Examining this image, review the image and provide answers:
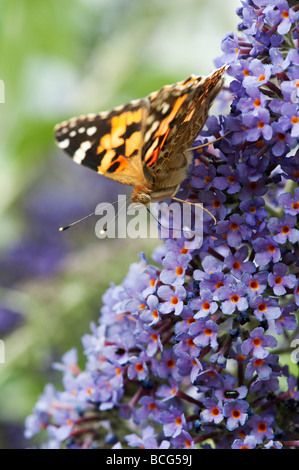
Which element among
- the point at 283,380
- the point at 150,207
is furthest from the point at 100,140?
the point at 283,380

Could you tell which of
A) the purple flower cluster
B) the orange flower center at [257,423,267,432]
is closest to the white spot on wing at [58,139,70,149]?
the purple flower cluster

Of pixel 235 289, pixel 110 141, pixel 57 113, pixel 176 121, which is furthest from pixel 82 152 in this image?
pixel 57 113

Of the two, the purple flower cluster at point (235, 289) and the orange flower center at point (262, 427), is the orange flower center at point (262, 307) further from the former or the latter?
the orange flower center at point (262, 427)

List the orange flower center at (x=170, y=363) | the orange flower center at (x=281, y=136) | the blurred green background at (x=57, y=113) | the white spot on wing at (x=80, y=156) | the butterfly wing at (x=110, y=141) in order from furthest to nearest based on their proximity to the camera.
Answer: the blurred green background at (x=57, y=113) < the white spot on wing at (x=80, y=156) < the butterfly wing at (x=110, y=141) < the orange flower center at (x=170, y=363) < the orange flower center at (x=281, y=136)

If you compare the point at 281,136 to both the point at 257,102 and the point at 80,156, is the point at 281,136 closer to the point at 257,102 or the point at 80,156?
the point at 257,102

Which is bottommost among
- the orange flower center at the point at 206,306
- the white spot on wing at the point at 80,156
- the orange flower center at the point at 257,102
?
the orange flower center at the point at 206,306

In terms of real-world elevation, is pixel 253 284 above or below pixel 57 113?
above

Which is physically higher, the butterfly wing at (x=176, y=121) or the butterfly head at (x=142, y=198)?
the butterfly wing at (x=176, y=121)

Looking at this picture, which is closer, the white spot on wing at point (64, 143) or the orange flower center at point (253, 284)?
the orange flower center at point (253, 284)

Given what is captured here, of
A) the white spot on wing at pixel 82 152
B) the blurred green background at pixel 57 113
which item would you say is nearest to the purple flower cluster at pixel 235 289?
the white spot on wing at pixel 82 152
